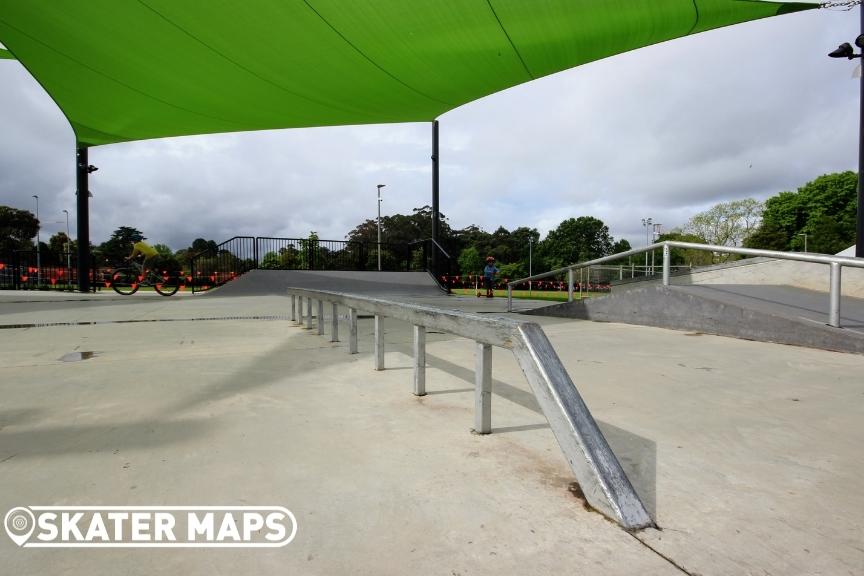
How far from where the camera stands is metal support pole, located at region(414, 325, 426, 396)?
10.2 ft

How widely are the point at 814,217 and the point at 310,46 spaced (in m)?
62.2

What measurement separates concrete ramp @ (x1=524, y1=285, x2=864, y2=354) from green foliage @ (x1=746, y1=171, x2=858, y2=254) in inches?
1957

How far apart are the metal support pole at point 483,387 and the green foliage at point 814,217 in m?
56.6

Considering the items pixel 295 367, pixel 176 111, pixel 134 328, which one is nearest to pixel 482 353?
pixel 295 367

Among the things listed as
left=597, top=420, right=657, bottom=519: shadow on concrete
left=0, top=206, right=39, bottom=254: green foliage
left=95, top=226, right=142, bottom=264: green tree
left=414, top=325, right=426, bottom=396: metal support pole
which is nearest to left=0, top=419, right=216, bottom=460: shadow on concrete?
left=414, top=325, right=426, bottom=396: metal support pole

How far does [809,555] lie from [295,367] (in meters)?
3.66

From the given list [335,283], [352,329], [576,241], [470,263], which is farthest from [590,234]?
[352,329]

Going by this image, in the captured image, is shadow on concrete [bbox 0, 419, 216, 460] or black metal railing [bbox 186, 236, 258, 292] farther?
black metal railing [bbox 186, 236, 258, 292]

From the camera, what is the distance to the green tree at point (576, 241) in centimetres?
8106

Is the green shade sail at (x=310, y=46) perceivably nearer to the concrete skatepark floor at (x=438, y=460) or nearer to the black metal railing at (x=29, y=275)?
the concrete skatepark floor at (x=438, y=460)

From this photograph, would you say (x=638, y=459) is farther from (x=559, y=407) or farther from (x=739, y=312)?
(x=739, y=312)

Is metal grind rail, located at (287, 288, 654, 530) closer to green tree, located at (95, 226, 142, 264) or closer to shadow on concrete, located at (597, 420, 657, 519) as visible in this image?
shadow on concrete, located at (597, 420, 657, 519)

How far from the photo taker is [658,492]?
1.83 m

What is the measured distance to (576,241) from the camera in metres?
85.8
